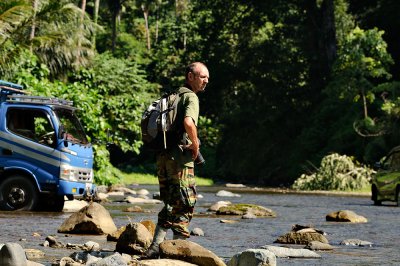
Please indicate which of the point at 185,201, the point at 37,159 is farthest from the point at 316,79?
the point at 185,201

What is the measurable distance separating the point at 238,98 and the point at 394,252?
48.2 m

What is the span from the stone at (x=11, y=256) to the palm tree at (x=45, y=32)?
21153mm

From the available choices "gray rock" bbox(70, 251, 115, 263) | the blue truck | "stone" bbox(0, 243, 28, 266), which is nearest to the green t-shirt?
"gray rock" bbox(70, 251, 115, 263)

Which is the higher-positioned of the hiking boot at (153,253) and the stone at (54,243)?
the hiking boot at (153,253)

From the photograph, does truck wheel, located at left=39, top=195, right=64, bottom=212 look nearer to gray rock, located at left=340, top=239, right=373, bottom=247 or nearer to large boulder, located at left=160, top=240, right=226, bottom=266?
gray rock, located at left=340, top=239, right=373, bottom=247

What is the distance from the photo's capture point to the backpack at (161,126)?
10.3 m

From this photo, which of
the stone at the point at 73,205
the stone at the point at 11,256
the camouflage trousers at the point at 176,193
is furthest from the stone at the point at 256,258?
the stone at the point at 73,205

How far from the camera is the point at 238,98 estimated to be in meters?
61.3

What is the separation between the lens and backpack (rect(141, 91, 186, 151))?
10.3 metres

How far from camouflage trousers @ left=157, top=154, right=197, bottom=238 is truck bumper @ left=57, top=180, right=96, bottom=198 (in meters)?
10.1

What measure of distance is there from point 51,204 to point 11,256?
1248 cm

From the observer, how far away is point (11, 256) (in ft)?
29.5

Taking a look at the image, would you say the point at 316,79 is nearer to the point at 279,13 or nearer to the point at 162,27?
the point at 279,13

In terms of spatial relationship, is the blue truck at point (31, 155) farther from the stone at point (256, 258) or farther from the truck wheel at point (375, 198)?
the truck wheel at point (375, 198)
